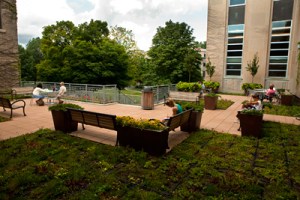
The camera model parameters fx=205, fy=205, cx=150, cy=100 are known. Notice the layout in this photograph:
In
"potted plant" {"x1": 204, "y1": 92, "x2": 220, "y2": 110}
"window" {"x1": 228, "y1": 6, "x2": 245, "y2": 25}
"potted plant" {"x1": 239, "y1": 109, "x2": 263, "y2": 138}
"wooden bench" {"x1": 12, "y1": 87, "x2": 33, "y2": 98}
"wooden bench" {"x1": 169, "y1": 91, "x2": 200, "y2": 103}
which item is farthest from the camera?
"window" {"x1": 228, "y1": 6, "x2": 245, "y2": 25}

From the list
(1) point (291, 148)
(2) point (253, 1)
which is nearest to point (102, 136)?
(1) point (291, 148)

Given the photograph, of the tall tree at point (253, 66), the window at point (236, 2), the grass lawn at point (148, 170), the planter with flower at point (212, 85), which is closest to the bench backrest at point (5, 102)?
the grass lawn at point (148, 170)

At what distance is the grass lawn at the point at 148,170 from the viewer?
3.35 meters

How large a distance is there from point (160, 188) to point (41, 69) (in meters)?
34.1

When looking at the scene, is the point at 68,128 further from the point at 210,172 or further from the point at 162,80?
the point at 162,80

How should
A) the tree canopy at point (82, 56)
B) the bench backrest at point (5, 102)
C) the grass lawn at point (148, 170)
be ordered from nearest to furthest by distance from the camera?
the grass lawn at point (148, 170)
the bench backrest at point (5, 102)
the tree canopy at point (82, 56)

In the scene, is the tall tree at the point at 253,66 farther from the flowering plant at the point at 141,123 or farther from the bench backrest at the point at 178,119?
the flowering plant at the point at 141,123

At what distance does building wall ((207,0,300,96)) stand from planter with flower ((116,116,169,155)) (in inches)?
779

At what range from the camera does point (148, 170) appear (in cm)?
411

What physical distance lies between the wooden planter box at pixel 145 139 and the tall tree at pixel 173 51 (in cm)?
2732

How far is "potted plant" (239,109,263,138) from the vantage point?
6.18 m

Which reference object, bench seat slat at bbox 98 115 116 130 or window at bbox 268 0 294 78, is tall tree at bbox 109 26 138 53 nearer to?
window at bbox 268 0 294 78

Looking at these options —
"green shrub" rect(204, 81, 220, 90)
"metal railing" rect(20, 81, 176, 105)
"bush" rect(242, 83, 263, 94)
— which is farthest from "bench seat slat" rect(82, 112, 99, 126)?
"bush" rect(242, 83, 263, 94)

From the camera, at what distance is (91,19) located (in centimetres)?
3475
